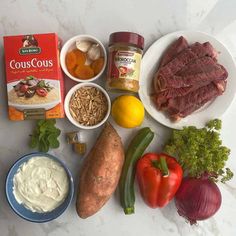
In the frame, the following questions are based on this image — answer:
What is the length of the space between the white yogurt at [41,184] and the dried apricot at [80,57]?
1.11 ft

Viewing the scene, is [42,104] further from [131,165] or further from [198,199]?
[198,199]

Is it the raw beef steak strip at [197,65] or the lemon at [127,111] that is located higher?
the raw beef steak strip at [197,65]

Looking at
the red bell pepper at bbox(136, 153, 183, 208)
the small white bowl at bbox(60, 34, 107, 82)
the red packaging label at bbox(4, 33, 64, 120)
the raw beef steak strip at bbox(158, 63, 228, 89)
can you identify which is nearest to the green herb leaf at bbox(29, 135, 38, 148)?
the red packaging label at bbox(4, 33, 64, 120)

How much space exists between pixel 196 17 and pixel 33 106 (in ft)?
2.12

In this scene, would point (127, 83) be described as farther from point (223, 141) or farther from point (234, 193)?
point (234, 193)

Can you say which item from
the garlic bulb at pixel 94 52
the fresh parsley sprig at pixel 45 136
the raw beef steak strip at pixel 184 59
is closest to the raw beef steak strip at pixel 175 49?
the raw beef steak strip at pixel 184 59

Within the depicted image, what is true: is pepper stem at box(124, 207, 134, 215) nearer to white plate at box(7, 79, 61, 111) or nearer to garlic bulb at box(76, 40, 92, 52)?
white plate at box(7, 79, 61, 111)

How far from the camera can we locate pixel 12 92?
3.90 feet

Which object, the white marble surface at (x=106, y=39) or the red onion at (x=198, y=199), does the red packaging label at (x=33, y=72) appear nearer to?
the white marble surface at (x=106, y=39)

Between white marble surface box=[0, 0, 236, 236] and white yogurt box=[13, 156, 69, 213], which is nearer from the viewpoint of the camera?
white yogurt box=[13, 156, 69, 213]

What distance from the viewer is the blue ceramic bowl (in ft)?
3.88

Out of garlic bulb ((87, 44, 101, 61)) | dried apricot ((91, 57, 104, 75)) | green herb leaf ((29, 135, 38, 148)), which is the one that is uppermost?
garlic bulb ((87, 44, 101, 61))

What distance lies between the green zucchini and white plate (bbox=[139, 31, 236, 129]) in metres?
0.07

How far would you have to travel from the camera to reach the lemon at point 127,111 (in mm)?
1171
